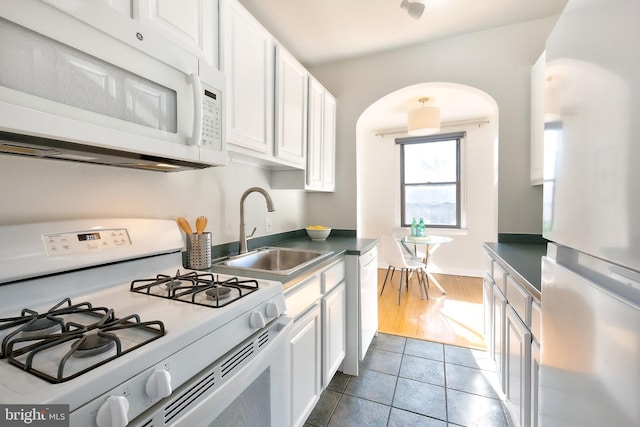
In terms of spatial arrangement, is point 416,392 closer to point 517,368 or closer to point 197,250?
point 517,368

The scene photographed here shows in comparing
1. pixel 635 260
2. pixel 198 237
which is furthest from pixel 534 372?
pixel 198 237

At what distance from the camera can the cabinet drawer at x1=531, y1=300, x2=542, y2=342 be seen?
1011mm

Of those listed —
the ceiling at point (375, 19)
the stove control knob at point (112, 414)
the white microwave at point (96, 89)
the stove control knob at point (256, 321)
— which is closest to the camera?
the stove control knob at point (112, 414)

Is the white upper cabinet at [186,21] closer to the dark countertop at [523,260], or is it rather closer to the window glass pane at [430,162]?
the dark countertop at [523,260]

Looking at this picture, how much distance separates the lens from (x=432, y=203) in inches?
179

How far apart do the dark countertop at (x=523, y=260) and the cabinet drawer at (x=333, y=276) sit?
3.04ft

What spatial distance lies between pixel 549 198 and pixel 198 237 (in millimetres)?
1321

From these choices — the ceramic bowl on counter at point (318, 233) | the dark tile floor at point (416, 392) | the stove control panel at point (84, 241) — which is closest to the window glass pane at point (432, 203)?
the dark tile floor at point (416, 392)

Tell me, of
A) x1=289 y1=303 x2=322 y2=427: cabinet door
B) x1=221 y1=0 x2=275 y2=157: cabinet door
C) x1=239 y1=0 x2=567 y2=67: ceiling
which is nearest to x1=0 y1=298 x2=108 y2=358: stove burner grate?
x1=289 y1=303 x2=322 y2=427: cabinet door

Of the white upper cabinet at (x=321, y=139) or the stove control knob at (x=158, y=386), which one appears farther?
the white upper cabinet at (x=321, y=139)

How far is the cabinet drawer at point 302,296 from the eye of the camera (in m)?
1.19

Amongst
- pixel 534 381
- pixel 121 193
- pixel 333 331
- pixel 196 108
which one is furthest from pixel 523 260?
pixel 121 193

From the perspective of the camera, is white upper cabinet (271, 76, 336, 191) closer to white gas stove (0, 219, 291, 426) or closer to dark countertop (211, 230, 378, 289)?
dark countertop (211, 230, 378, 289)

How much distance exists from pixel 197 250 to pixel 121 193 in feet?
1.26
